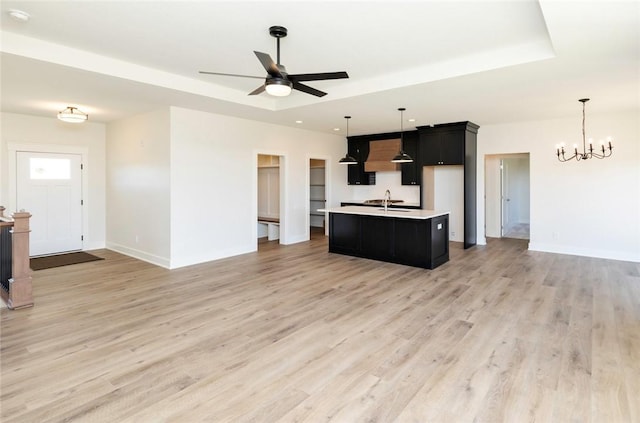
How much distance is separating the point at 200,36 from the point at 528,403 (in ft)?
13.6

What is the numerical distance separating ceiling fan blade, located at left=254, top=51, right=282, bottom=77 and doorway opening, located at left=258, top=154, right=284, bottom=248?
567 centimetres

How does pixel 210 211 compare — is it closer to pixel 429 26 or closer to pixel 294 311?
pixel 294 311

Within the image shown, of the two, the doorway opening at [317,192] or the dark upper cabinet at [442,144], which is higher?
the dark upper cabinet at [442,144]

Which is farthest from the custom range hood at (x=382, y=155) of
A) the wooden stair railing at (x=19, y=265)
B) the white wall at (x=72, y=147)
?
the wooden stair railing at (x=19, y=265)

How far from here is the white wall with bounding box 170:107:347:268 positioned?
594 centimetres

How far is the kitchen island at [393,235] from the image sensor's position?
5.78m

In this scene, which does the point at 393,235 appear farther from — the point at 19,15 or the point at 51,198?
the point at 51,198

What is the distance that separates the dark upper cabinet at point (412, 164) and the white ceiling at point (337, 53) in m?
2.51

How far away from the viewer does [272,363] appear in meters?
2.81

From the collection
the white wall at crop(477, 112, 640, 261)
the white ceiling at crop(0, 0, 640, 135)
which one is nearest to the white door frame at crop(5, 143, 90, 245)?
the white ceiling at crop(0, 0, 640, 135)

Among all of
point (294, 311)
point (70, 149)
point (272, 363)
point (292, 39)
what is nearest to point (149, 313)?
point (294, 311)

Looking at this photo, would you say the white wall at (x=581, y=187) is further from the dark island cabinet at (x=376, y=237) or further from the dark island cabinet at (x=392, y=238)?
the dark island cabinet at (x=376, y=237)

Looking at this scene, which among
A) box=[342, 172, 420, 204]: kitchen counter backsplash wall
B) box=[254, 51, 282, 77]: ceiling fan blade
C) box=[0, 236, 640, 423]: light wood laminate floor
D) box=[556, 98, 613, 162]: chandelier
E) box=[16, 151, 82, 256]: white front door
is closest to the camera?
box=[0, 236, 640, 423]: light wood laminate floor

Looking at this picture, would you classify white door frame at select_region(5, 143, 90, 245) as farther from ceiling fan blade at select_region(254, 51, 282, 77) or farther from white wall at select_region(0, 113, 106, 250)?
ceiling fan blade at select_region(254, 51, 282, 77)
